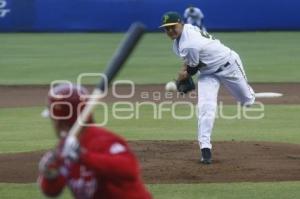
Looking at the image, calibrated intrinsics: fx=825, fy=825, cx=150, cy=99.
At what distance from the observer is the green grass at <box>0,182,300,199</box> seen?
838 cm

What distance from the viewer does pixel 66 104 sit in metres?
4.63

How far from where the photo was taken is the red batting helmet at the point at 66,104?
4.55 m

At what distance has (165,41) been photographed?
32.4 meters

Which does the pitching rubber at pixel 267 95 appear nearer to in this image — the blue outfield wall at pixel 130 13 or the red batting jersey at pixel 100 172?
the red batting jersey at pixel 100 172

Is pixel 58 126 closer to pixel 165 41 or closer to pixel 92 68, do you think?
pixel 92 68

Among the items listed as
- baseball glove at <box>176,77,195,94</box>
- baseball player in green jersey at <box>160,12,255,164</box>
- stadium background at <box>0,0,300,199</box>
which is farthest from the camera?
baseball glove at <box>176,77,195,94</box>

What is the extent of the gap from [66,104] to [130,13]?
3056 centimetres

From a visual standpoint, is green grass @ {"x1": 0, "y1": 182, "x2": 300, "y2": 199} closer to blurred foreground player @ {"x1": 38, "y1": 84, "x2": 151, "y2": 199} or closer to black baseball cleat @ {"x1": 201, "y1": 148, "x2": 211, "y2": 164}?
black baseball cleat @ {"x1": 201, "y1": 148, "x2": 211, "y2": 164}

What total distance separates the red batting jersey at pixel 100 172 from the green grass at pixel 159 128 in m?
6.95

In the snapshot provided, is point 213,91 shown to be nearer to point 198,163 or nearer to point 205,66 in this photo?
point 205,66

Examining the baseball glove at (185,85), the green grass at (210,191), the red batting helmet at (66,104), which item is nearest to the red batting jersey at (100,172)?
the red batting helmet at (66,104)

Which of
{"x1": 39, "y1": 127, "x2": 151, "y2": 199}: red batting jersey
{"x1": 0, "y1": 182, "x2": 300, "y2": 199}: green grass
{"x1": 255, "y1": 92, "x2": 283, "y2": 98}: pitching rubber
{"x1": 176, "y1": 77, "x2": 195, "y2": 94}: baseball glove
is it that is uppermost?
{"x1": 39, "y1": 127, "x2": 151, "y2": 199}: red batting jersey

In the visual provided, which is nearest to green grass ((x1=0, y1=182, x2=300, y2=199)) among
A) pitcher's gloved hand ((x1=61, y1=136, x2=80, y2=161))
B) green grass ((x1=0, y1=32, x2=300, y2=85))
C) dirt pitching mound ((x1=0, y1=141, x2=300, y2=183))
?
dirt pitching mound ((x1=0, y1=141, x2=300, y2=183))

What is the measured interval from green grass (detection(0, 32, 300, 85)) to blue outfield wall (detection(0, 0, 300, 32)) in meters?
0.47
